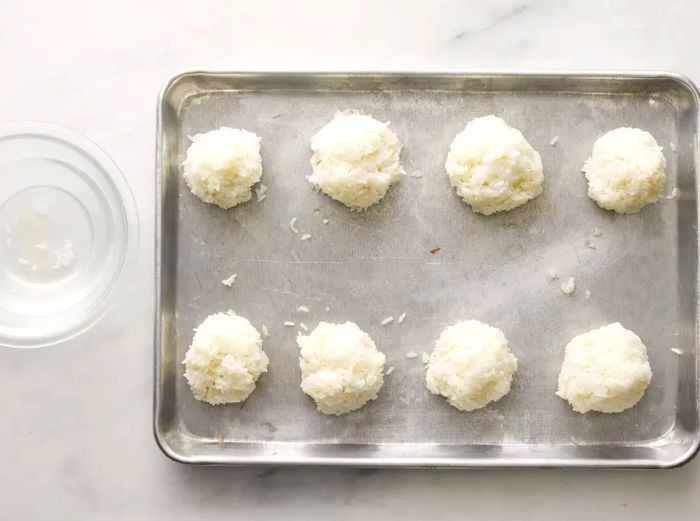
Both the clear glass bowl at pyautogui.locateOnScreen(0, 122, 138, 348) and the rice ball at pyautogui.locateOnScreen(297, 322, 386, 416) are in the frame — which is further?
the clear glass bowl at pyautogui.locateOnScreen(0, 122, 138, 348)

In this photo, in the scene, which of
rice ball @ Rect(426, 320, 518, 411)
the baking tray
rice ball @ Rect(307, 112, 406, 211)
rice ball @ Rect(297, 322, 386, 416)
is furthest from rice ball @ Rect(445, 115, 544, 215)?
rice ball @ Rect(297, 322, 386, 416)

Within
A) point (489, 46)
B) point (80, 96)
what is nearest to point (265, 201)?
point (80, 96)

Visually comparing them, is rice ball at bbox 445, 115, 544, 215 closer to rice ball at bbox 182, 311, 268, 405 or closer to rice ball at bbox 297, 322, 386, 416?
rice ball at bbox 297, 322, 386, 416

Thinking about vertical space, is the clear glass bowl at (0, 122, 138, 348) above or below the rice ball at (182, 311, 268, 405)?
above

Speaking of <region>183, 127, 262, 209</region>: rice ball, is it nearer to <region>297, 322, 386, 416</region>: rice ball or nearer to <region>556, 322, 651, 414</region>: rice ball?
<region>297, 322, 386, 416</region>: rice ball

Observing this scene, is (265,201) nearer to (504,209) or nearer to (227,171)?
(227,171)

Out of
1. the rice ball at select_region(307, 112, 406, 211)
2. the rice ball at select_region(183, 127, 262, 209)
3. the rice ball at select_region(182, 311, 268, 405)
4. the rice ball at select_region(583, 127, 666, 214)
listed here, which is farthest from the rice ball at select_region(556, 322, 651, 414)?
the rice ball at select_region(183, 127, 262, 209)
